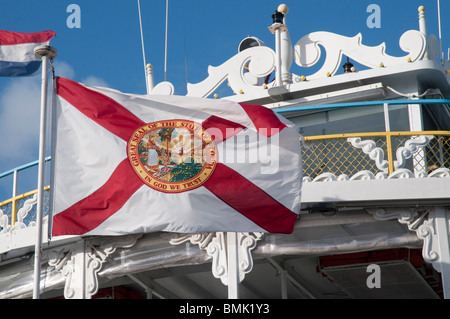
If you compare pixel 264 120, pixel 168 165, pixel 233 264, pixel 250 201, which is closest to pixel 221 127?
pixel 264 120

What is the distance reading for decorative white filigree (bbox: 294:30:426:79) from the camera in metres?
17.2

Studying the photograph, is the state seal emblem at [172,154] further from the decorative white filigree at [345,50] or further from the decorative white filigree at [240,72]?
the decorative white filigree at [345,50]

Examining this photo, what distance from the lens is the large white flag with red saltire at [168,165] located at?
13.5 meters

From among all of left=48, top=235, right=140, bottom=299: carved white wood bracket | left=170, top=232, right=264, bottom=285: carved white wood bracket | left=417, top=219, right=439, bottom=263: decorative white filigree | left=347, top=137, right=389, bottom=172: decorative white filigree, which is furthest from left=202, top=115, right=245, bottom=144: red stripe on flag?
left=417, top=219, right=439, bottom=263: decorative white filigree

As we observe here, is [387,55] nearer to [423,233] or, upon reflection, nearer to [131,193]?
[423,233]

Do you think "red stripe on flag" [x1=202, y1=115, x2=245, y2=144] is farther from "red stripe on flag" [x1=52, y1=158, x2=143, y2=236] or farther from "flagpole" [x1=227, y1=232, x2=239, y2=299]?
"flagpole" [x1=227, y1=232, x2=239, y2=299]

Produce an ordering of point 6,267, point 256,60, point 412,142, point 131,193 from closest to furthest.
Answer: point 131,193 → point 412,142 → point 6,267 → point 256,60

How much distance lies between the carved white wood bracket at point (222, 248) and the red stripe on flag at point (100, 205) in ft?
5.48

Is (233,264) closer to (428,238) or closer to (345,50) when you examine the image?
(428,238)

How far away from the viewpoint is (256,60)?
Result: 18109 mm

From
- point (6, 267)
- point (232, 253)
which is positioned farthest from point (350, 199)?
point (6, 267)

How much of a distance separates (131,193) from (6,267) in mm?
4583

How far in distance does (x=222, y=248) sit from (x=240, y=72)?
5.06 metres

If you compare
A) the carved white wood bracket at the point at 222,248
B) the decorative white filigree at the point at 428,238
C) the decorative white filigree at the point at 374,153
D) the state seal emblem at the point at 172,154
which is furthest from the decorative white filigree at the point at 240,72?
the decorative white filigree at the point at 428,238
